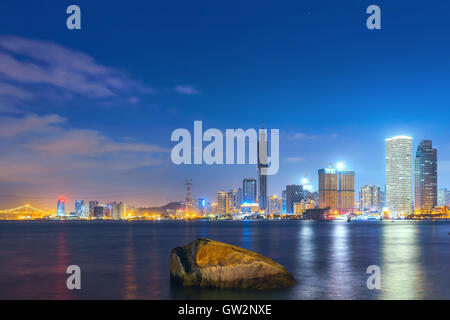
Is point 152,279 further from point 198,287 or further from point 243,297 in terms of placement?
point 243,297

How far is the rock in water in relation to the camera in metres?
23.7

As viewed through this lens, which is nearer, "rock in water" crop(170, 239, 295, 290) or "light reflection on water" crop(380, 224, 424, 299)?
"rock in water" crop(170, 239, 295, 290)

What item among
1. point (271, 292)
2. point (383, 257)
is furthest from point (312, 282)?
point (383, 257)

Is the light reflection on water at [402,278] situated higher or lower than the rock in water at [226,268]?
lower

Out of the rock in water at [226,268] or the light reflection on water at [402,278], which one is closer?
the rock in water at [226,268]

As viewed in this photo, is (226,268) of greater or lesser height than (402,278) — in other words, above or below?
above

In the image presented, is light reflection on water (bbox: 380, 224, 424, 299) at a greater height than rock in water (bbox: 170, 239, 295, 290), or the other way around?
rock in water (bbox: 170, 239, 295, 290)

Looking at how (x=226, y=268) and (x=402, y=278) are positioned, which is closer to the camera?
(x=226, y=268)

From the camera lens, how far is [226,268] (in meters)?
23.7

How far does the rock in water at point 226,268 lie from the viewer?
934 inches

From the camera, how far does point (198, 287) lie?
24641mm
